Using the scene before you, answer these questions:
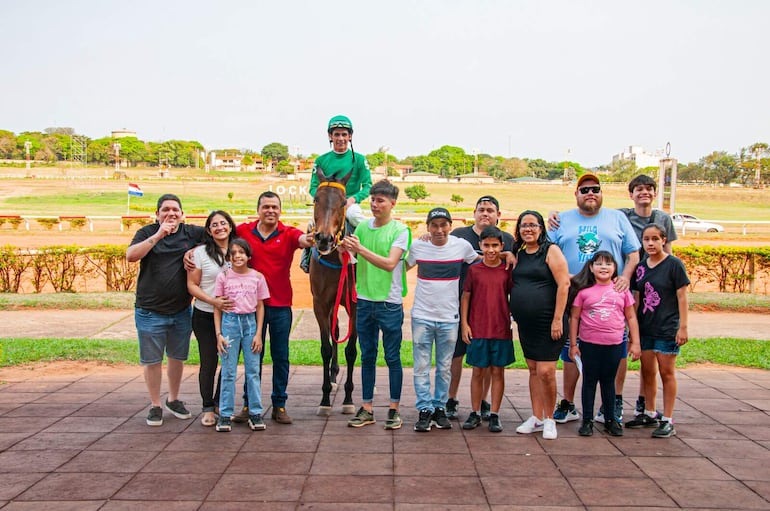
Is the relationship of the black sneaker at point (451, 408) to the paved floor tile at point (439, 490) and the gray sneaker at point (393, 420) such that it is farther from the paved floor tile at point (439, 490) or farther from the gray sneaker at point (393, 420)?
the paved floor tile at point (439, 490)

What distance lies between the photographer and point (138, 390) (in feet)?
20.5

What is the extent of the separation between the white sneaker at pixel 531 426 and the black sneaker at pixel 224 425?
2202 mm

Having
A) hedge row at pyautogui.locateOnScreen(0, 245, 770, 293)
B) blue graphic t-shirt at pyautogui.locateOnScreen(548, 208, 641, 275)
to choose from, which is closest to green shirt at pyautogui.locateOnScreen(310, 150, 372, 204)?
blue graphic t-shirt at pyautogui.locateOnScreen(548, 208, 641, 275)

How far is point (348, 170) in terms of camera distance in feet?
19.1

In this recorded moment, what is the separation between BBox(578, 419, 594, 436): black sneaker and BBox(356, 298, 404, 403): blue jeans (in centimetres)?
141

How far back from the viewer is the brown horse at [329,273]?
5.05 m

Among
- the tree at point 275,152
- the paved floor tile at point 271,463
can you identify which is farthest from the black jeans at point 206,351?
the tree at point 275,152

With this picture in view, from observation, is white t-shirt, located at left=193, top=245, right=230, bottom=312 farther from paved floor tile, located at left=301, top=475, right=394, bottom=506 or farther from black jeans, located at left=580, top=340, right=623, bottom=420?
black jeans, located at left=580, top=340, right=623, bottom=420

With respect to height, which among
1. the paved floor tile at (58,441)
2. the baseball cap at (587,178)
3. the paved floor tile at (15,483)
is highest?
the baseball cap at (587,178)

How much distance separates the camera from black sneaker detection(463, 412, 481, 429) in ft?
16.6

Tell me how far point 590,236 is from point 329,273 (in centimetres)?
226

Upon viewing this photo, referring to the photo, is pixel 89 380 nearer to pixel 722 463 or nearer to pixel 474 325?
pixel 474 325

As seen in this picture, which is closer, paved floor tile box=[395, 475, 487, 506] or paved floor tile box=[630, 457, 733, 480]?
paved floor tile box=[395, 475, 487, 506]

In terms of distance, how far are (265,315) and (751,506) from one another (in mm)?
3540
